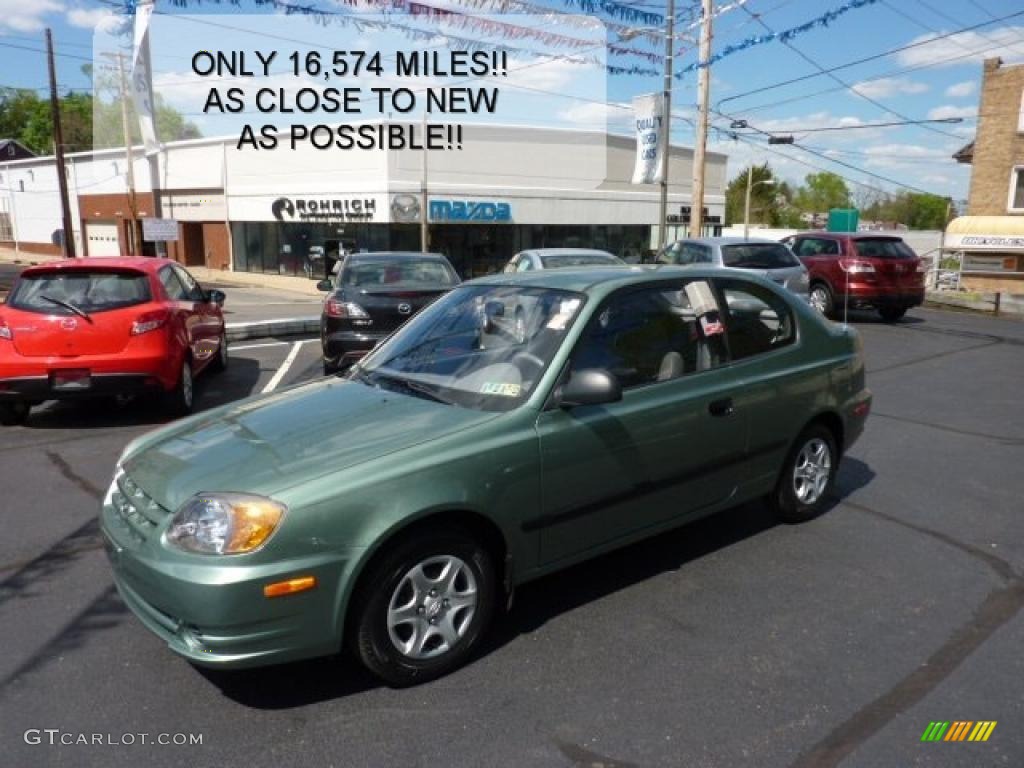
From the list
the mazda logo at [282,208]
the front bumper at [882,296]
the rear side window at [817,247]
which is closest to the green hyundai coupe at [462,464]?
the front bumper at [882,296]

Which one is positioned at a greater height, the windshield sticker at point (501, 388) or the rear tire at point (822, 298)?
the windshield sticker at point (501, 388)

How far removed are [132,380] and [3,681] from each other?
4.18 m

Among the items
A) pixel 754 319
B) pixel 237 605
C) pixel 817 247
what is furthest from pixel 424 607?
pixel 817 247

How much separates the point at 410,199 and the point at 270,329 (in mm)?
19232

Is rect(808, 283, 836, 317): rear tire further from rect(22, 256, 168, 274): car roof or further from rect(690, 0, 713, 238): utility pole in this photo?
rect(22, 256, 168, 274): car roof

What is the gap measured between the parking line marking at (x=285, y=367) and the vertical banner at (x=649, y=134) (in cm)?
1131

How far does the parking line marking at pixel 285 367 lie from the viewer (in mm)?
9166

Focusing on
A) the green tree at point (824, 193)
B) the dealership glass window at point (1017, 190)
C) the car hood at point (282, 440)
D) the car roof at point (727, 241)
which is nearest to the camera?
the car hood at point (282, 440)

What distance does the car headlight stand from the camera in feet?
9.08

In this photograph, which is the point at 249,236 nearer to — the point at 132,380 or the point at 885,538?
the point at 132,380

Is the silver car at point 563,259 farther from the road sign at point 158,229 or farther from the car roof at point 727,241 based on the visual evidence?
the road sign at point 158,229

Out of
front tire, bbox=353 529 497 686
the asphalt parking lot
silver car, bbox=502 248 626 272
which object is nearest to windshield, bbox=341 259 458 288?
silver car, bbox=502 248 626 272

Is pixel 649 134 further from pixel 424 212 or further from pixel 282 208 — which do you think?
pixel 282 208

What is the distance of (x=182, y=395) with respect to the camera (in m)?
7.61
